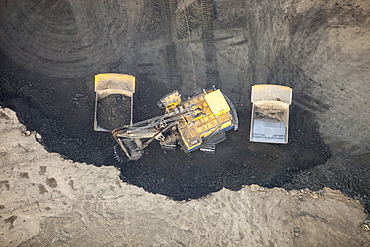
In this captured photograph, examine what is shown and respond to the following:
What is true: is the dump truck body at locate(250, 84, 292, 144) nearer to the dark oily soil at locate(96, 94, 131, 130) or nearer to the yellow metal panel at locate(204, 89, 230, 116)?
the yellow metal panel at locate(204, 89, 230, 116)

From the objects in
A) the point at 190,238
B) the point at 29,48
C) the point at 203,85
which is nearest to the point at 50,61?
the point at 29,48

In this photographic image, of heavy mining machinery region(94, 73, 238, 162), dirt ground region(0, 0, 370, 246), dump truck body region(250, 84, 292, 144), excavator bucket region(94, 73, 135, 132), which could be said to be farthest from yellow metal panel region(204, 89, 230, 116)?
excavator bucket region(94, 73, 135, 132)

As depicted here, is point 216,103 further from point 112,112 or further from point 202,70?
point 112,112

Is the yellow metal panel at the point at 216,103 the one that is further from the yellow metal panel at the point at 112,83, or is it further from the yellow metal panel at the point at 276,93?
the yellow metal panel at the point at 112,83

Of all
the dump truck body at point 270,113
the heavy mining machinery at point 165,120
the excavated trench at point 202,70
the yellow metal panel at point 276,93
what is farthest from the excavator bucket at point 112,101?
the yellow metal panel at point 276,93

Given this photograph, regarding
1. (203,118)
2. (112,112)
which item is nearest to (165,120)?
(203,118)

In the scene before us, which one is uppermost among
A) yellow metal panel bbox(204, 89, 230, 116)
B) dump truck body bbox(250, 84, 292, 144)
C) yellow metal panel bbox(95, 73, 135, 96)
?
yellow metal panel bbox(95, 73, 135, 96)
